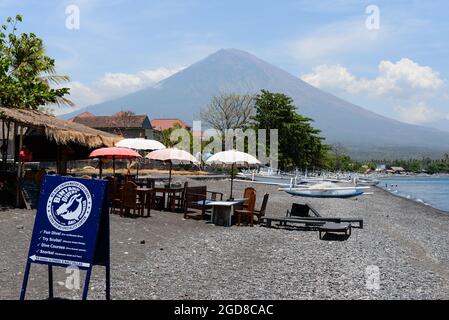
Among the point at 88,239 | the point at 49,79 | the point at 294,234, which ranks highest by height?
the point at 49,79

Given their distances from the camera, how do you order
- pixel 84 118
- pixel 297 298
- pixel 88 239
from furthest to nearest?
pixel 84 118 < pixel 297 298 < pixel 88 239

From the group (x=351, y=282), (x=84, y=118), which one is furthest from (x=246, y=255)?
(x=84, y=118)

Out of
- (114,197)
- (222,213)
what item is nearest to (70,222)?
(222,213)

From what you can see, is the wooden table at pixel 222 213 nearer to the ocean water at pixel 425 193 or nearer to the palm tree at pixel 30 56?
the palm tree at pixel 30 56

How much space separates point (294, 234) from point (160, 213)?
A: 13.6 ft

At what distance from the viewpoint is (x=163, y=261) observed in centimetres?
787

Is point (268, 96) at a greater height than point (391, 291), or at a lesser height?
greater

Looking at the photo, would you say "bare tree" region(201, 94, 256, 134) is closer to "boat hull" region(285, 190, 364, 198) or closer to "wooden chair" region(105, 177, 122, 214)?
"boat hull" region(285, 190, 364, 198)

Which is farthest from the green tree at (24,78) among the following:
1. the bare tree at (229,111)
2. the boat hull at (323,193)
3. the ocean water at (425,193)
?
the bare tree at (229,111)

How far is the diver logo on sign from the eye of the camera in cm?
488

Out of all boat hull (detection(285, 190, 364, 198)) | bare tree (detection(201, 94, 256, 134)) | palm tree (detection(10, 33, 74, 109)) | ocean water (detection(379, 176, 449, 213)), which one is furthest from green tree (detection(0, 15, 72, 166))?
bare tree (detection(201, 94, 256, 134))

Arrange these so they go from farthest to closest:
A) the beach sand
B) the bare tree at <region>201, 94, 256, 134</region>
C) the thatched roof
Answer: the bare tree at <region>201, 94, 256, 134</region> → the thatched roof → the beach sand

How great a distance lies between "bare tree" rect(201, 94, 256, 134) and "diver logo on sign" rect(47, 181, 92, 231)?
58977 millimetres
